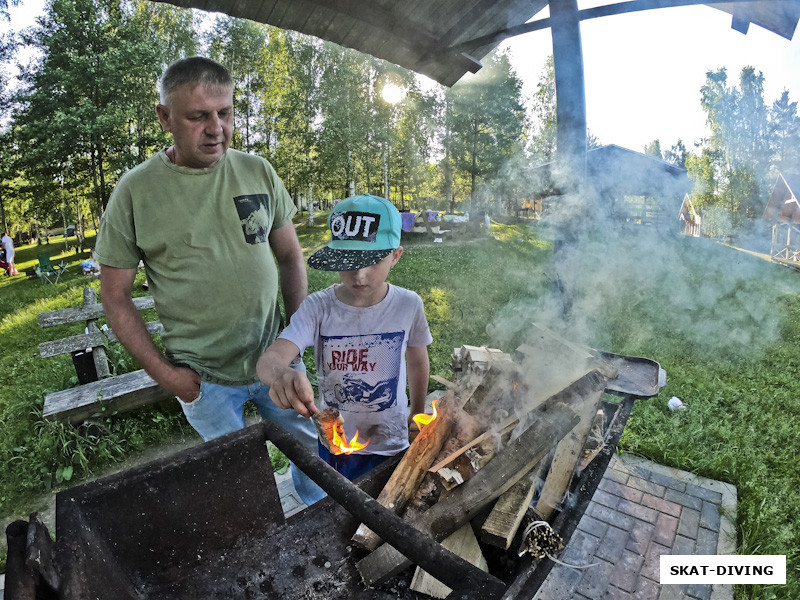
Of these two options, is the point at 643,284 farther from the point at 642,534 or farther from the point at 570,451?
the point at 570,451

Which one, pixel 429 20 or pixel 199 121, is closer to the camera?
pixel 199 121

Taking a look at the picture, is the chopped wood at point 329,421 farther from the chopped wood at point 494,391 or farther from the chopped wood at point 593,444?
the chopped wood at point 593,444

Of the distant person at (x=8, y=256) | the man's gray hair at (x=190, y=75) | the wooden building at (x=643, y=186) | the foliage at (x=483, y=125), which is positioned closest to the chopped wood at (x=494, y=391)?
the man's gray hair at (x=190, y=75)

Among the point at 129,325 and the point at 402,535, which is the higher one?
the point at 129,325

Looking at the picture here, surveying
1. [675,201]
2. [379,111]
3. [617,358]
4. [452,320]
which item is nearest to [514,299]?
[452,320]

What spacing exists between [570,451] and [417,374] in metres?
0.84

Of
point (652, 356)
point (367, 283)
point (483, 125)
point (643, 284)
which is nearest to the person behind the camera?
point (367, 283)

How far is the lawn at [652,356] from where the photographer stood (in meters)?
3.41

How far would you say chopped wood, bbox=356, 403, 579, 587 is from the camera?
1.49 m

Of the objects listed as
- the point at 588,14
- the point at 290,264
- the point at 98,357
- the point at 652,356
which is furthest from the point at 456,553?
the point at 652,356

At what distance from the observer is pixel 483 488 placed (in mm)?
1734

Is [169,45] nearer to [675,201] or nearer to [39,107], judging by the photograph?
[39,107]

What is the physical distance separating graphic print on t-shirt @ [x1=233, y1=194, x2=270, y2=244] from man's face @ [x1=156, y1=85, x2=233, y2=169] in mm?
223

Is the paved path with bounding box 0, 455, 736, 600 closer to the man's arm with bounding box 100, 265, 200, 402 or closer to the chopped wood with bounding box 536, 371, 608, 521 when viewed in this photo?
the chopped wood with bounding box 536, 371, 608, 521
